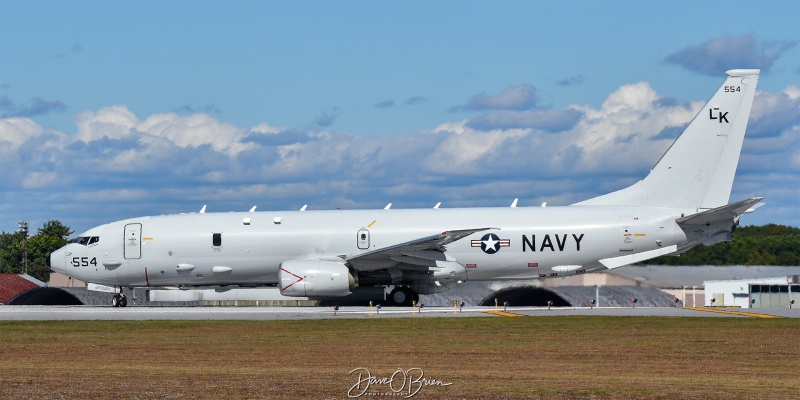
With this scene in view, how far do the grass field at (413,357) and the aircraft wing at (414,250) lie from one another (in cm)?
704

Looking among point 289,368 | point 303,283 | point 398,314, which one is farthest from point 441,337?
point 303,283

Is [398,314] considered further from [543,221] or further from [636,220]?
[636,220]

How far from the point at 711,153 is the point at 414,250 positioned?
12460mm

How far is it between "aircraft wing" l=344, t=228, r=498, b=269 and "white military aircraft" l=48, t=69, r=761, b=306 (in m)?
0.06

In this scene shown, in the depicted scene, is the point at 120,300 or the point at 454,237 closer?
the point at 454,237

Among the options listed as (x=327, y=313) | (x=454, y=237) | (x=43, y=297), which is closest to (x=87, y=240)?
(x=43, y=297)

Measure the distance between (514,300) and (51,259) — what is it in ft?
66.6

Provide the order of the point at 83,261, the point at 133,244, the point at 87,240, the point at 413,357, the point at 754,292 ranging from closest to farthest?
the point at 413,357 → the point at 133,244 → the point at 83,261 → the point at 87,240 → the point at 754,292

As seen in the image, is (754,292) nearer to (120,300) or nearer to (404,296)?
A: (404,296)

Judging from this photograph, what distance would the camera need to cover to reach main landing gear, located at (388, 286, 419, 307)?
43375mm

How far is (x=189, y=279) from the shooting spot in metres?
44.6

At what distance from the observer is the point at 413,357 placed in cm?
2255

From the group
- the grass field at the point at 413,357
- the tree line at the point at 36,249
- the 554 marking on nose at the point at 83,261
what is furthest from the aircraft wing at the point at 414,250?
the tree line at the point at 36,249

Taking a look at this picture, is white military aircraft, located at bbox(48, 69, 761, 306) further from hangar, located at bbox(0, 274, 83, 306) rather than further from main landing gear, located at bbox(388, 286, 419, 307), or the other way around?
hangar, located at bbox(0, 274, 83, 306)
